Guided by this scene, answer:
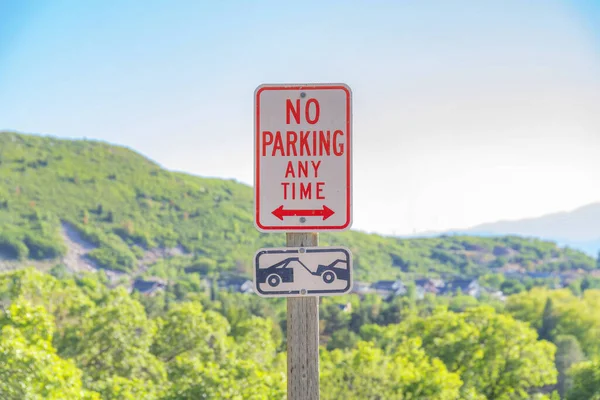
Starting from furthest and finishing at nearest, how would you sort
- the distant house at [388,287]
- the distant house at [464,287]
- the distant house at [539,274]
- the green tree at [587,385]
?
the distant house at [539,274]
the distant house at [464,287]
the distant house at [388,287]
the green tree at [587,385]

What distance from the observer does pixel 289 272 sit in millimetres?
3668

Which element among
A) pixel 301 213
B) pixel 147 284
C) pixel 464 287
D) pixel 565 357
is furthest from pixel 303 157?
pixel 464 287

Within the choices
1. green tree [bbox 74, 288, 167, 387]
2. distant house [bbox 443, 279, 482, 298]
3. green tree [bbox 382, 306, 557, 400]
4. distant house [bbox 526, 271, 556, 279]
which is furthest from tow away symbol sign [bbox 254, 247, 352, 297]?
distant house [bbox 526, 271, 556, 279]

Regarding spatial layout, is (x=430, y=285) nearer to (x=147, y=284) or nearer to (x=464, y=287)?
(x=464, y=287)

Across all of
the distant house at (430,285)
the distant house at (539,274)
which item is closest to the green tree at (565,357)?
the distant house at (430,285)

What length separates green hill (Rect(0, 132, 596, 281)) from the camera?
15588 centimetres

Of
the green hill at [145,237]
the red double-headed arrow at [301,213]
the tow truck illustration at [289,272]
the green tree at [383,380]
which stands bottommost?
the green tree at [383,380]

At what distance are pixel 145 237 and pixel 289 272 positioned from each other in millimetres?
172103

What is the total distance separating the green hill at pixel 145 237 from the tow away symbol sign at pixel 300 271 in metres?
143

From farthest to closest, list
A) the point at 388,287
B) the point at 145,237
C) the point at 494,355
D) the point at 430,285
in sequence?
the point at 145,237
the point at 430,285
the point at 388,287
the point at 494,355

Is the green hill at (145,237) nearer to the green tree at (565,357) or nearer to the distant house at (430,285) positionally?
the distant house at (430,285)

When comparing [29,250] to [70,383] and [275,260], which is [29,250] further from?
[275,260]

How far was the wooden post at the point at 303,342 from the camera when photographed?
12.1 ft

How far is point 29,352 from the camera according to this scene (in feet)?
40.3
